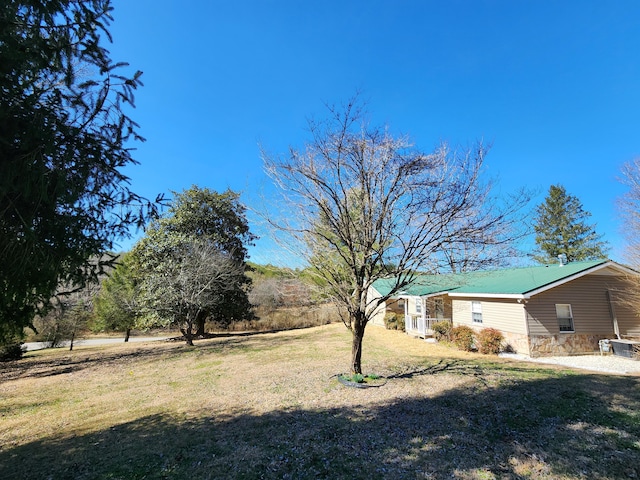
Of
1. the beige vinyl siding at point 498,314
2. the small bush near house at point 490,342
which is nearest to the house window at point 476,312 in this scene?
the beige vinyl siding at point 498,314

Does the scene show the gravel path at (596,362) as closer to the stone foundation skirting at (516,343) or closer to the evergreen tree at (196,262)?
the stone foundation skirting at (516,343)

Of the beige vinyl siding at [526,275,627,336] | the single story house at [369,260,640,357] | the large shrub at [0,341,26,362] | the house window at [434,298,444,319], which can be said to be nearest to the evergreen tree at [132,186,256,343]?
the large shrub at [0,341,26,362]

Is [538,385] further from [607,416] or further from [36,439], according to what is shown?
[36,439]

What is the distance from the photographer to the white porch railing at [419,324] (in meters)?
17.4

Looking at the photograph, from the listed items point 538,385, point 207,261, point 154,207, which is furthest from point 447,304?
point 154,207

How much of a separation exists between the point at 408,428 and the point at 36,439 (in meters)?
Result: 6.78

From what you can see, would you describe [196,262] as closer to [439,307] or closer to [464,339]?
[464,339]

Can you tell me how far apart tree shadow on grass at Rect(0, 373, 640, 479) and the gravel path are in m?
4.22

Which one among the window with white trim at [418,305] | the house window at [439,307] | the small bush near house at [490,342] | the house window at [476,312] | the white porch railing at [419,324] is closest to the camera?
the small bush near house at [490,342]

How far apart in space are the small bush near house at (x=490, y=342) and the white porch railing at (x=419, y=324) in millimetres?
3806

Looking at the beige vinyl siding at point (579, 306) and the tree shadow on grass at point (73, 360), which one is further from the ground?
the beige vinyl siding at point (579, 306)

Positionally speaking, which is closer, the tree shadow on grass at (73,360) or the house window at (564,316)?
the tree shadow on grass at (73,360)

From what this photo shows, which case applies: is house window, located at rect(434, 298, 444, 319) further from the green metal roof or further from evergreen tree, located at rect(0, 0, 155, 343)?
evergreen tree, located at rect(0, 0, 155, 343)

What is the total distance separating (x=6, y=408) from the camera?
7.59 m
